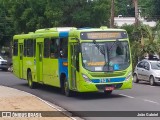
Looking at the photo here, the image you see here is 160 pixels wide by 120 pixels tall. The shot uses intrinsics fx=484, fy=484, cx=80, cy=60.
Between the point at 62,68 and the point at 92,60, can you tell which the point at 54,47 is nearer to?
the point at 62,68

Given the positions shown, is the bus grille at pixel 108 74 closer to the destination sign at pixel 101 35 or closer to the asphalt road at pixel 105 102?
the asphalt road at pixel 105 102

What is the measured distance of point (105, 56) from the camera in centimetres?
1948

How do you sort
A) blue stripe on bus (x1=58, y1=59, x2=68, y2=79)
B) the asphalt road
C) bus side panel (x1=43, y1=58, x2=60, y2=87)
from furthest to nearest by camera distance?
1. bus side panel (x1=43, y1=58, x2=60, y2=87)
2. blue stripe on bus (x1=58, y1=59, x2=68, y2=79)
3. the asphalt road

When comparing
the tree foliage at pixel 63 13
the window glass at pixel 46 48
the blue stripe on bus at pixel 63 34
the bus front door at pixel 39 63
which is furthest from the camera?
the tree foliage at pixel 63 13

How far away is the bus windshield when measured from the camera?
63.4 ft

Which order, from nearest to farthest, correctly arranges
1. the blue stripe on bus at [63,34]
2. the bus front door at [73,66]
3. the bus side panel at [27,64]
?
1. the bus front door at [73,66]
2. the blue stripe on bus at [63,34]
3. the bus side panel at [27,64]

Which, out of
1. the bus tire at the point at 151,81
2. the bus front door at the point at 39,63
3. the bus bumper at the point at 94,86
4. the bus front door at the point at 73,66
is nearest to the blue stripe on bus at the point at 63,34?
the bus front door at the point at 73,66

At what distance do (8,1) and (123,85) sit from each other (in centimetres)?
3131

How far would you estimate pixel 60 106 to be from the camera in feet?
58.3

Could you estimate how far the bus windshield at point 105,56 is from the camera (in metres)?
19.3

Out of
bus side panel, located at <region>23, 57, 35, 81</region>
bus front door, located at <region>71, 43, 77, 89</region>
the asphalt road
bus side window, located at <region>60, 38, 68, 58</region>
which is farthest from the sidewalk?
bus side panel, located at <region>23, 57, 35, 81</region>

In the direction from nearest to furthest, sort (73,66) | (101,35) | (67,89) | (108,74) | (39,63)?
(108,74) → (101,35) → (73,66) → (67,89) → (39,63)

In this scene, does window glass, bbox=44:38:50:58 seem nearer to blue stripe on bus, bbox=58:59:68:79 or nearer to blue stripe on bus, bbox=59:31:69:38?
blue stripe on bus, bbox=59:31:69:38

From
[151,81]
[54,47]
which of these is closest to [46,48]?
[54,47]
